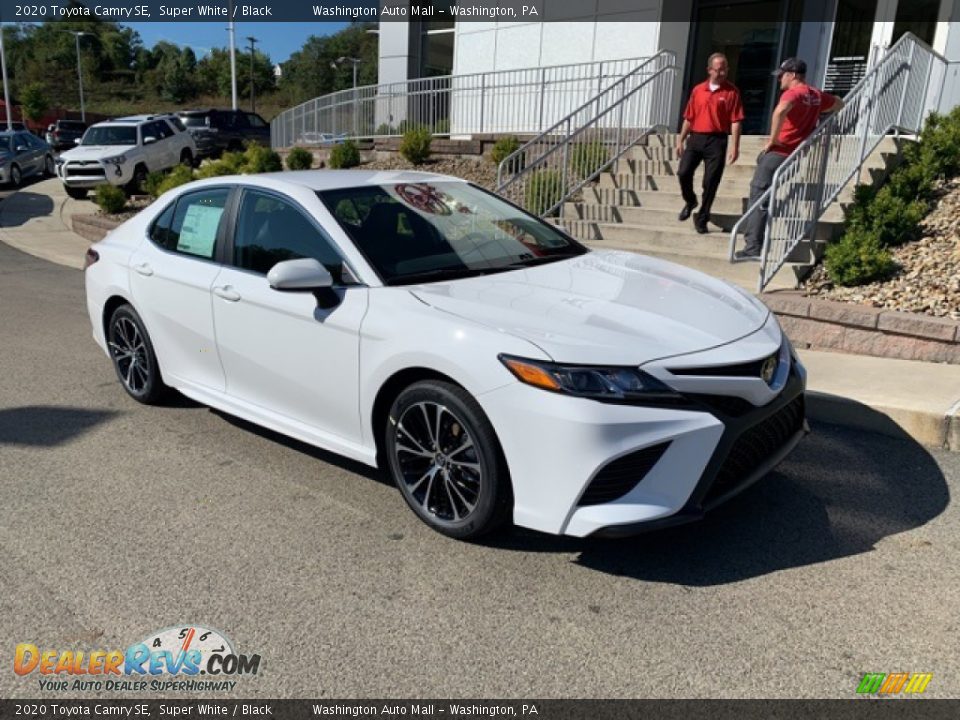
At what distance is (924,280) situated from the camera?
21.5 feet

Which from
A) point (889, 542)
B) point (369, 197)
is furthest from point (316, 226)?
point (889, 542)

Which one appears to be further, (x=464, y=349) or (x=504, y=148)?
(x=504, y=148)

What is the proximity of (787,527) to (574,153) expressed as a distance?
7.78 meters

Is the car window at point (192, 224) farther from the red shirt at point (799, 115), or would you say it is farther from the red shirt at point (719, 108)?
the red shirt at point (719, 108)

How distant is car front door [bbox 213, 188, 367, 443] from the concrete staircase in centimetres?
470

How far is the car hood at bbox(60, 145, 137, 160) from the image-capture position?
1883 cm

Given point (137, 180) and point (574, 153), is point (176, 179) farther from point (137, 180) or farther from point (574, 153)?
point (574, 153)

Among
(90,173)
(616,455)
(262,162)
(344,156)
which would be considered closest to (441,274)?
(616,455)

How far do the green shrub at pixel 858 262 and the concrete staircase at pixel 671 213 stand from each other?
404 millimetres

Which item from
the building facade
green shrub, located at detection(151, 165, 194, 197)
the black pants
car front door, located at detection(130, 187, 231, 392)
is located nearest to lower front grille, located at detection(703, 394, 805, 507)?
car front door, located at detection(130, 187, 231, 392)

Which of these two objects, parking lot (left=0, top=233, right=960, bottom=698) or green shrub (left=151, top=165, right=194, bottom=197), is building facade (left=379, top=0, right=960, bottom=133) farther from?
parking lot (left=0, top=233, right=960, bottom=698)

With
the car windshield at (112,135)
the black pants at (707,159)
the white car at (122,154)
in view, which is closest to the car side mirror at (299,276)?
the black pants at (707,159)

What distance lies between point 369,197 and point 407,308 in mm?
989

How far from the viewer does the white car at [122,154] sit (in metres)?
18.8
